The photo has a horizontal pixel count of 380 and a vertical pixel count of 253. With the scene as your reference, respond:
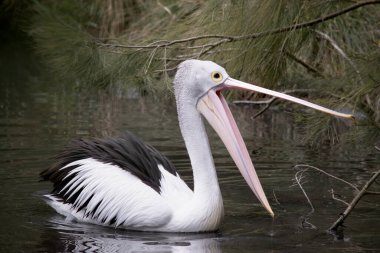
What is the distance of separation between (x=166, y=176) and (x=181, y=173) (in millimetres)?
1468

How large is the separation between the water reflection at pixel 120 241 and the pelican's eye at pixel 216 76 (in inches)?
35.8

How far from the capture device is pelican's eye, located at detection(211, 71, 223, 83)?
16.5 ft

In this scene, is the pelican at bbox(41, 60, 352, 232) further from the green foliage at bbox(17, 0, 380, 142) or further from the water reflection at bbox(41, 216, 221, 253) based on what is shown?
the green foliage at bbox(17, 0, 380, 142)

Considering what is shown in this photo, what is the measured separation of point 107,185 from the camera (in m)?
5.30

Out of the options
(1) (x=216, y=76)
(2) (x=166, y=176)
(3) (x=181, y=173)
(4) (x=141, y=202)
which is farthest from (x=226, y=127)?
(3) (x=181, y=173)

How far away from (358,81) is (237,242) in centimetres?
188

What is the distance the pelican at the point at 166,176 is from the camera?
4996 mm

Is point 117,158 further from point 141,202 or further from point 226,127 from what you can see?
point 226,127

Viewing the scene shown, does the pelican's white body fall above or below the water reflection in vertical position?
above

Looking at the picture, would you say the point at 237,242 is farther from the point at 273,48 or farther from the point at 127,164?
the point at 273,48

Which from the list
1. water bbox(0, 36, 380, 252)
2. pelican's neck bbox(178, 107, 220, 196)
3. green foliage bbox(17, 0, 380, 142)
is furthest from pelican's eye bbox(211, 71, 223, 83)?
water bbox(0, 36, 380, 252)

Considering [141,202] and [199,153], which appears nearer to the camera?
[141,202]

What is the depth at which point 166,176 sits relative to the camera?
17.6 feet

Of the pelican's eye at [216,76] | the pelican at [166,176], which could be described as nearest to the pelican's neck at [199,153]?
the pelican at [166,176]
